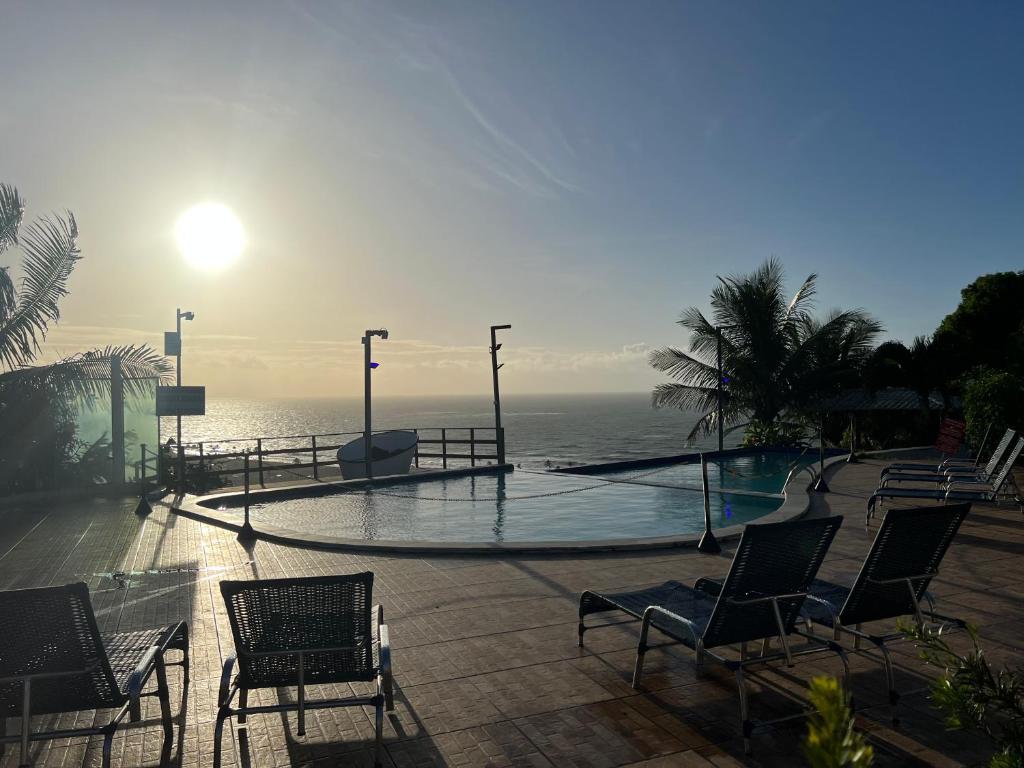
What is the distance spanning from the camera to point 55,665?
10.2 feet

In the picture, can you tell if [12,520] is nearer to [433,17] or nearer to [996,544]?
[433,17]

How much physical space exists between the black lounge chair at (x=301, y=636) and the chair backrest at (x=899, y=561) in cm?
253

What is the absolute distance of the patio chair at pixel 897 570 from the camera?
3992 mm

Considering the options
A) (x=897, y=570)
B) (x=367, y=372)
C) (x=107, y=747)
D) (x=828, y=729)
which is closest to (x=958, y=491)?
(x=897, y=570)

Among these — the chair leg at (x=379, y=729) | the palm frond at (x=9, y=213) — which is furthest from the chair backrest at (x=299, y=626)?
the palm frond at (x=9, y=213)

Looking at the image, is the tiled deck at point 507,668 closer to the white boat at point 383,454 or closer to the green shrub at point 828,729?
the green shrub at point 828,729

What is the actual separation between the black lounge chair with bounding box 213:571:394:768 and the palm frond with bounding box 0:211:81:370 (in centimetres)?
1380

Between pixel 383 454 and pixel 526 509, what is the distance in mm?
9124

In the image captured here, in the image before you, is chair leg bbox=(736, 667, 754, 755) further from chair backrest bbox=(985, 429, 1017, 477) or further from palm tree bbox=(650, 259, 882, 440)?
palm tree bbox=(650, 259, 882, 440)

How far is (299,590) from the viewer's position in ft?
11.2

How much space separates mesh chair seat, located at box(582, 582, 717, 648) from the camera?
4054mm

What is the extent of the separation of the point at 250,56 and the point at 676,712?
387 inches

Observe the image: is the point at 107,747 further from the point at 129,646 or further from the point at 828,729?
the point at 828,729

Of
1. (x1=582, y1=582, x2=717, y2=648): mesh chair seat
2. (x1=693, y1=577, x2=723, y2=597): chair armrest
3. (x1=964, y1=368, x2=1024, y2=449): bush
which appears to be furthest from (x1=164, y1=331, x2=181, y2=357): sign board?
(x1=964, y1=368, x2=1024, y2=449): bush
